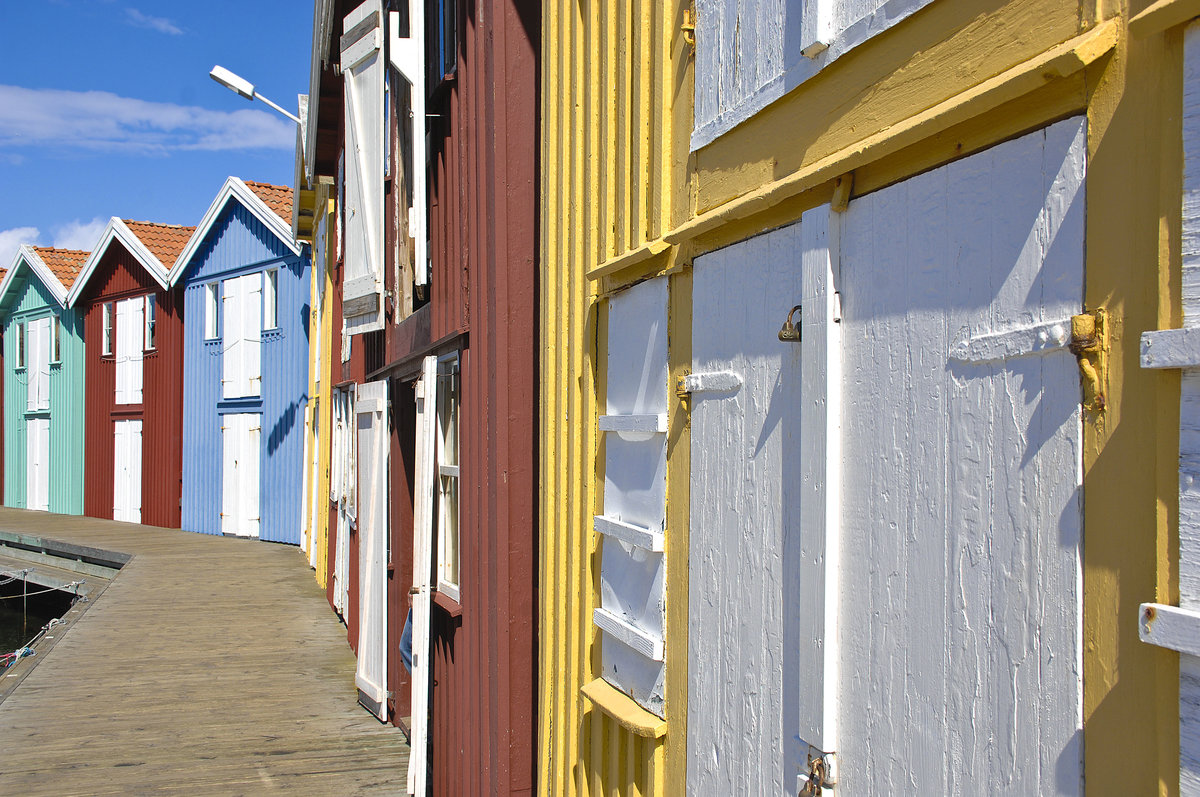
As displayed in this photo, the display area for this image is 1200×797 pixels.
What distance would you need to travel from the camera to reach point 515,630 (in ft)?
13.2

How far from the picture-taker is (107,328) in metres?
21.9

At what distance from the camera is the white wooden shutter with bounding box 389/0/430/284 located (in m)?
5.31

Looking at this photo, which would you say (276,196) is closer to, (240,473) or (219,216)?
(219,216)

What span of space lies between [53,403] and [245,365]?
8611mm

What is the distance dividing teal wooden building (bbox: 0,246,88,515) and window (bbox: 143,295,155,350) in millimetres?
2931

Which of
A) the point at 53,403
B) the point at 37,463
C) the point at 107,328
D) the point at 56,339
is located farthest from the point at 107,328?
the point at 37,463

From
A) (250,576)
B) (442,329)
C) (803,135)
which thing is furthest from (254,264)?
(803,135)

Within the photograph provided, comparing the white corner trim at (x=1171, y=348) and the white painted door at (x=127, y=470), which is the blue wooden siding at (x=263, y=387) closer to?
the white painted door at (x=127, y=470)

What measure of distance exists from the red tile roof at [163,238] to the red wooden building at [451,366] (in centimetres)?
1420

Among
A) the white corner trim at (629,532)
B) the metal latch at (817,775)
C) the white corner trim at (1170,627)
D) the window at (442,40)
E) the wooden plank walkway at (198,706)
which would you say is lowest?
the wooden plank walkway at (198,706)

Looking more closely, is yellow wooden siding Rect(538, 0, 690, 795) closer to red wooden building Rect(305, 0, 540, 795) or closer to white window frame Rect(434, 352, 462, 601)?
red wooden building Rect(305, 0, 540, 795)

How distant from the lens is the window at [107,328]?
860 inches

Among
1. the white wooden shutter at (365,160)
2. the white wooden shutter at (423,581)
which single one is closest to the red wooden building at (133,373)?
the white wooden shutter at (365,160)

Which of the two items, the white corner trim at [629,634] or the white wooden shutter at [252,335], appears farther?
the white wooden shutter at [252,335]
